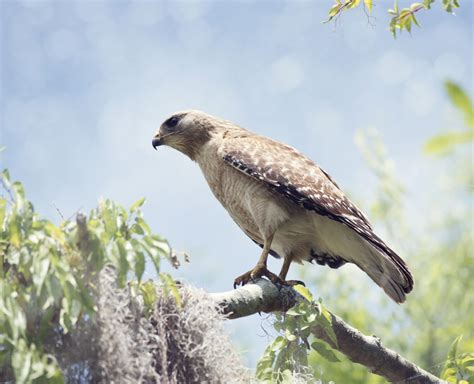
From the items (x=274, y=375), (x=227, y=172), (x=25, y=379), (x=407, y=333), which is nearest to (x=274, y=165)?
(x=227, y=172)

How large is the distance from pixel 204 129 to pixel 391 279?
6.45ft

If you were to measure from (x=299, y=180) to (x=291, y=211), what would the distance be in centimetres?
21

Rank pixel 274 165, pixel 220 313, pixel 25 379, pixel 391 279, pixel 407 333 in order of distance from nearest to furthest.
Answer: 1. pixel 25 379
2. pixel 220 313
3. pixel 391 279
4. pixel 274 165
5. pixel 407 333

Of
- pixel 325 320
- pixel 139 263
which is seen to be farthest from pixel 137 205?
pixel 325 320

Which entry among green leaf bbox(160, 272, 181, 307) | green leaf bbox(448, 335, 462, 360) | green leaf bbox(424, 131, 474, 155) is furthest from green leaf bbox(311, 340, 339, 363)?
green leaf bbox(424, 131, 474, 155)

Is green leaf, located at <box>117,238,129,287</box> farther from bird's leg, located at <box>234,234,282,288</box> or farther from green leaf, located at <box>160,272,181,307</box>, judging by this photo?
bird's leg, located at <box>234,234,282,288</box>

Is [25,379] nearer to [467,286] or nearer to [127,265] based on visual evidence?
[127,265]

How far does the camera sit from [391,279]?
16.8 feet

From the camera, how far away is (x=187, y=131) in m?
6.39

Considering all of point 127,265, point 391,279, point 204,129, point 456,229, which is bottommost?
point 127,265

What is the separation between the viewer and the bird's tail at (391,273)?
5.02 meters

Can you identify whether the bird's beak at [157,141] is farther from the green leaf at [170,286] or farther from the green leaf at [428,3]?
the green leaf at [170,286]

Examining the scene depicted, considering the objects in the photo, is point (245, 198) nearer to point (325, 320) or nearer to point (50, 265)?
point (325, 320)

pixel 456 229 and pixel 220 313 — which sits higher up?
pixel 456 229
